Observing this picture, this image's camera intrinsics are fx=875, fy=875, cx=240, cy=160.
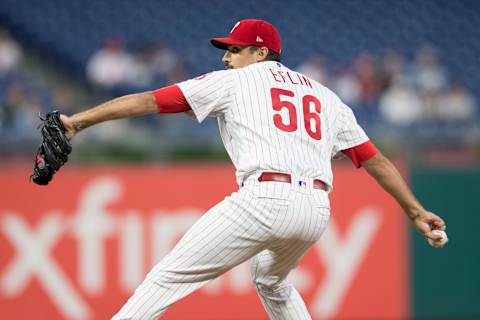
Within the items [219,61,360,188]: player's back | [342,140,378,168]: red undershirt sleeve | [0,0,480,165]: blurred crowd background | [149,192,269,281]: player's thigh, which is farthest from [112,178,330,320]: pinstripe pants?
[0,0,480,165]: blurred crowd background

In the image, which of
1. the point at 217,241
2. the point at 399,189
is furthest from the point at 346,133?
the point at 217,241

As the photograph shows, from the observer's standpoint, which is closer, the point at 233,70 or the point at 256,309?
the point at 233,70

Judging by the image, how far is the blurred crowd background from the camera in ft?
31.9

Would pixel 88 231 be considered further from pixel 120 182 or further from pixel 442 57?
pixel 442 57

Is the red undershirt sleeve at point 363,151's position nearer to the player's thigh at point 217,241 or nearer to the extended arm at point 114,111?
the player's thigh at point 217,241

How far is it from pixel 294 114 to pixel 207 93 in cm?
43

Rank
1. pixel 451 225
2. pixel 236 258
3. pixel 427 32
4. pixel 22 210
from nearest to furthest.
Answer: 1. pixel 236 258
2. pixel 22 210
3. pixel 451 225
4. pixel 427 32

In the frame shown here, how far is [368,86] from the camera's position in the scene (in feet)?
33.4

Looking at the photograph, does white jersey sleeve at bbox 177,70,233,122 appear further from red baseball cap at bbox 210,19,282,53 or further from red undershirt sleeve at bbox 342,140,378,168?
red undershirt sleeve at bbox 342,140,378,168

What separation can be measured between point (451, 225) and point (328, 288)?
4.37 ft

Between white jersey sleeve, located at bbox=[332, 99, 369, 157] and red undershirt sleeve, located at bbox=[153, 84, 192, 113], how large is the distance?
841 millimetres

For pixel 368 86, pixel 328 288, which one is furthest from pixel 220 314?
pixel 368 86

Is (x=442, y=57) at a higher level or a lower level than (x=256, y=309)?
higher

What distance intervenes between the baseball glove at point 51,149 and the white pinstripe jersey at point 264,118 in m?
0.59
